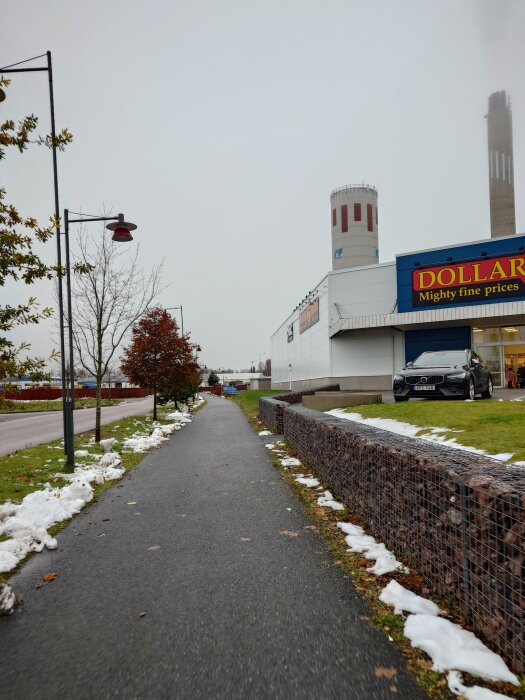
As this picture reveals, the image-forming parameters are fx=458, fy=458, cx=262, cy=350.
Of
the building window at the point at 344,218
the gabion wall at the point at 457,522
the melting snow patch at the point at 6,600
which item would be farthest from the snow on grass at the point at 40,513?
the building window at the point at 344,218

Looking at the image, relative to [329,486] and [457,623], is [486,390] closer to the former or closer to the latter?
[329,486]

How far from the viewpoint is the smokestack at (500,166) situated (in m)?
57.1

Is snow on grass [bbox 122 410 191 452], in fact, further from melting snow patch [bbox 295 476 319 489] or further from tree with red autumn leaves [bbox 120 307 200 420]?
melting snow patch [bbox 295 476 319 489]

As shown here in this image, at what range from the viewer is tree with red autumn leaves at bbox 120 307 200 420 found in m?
19.2

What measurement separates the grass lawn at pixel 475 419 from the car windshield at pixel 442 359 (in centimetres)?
223

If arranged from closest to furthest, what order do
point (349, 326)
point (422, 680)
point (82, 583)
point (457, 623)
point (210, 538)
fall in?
point (422, 680), point (457, 623), point (82, 583), point (210, 538), point (349, 326)

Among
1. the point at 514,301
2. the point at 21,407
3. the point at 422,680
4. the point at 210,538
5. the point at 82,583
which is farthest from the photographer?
the point at 21,407

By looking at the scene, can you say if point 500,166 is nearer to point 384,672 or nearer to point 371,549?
point 371,549

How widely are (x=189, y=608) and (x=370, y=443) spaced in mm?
2476

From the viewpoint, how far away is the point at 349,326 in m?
28.3

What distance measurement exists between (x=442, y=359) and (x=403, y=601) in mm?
11518

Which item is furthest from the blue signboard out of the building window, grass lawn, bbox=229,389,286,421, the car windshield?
the building window

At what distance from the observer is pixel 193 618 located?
3.15 meters

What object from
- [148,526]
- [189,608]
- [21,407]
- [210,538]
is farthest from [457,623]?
[21,407]
